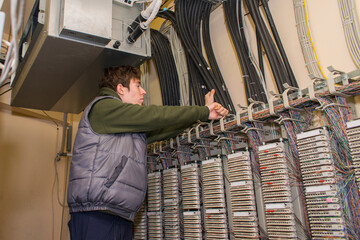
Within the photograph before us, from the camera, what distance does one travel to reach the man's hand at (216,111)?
146 centimetres

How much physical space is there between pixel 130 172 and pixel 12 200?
1.50 metres

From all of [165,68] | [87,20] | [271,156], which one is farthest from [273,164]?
[165,68]

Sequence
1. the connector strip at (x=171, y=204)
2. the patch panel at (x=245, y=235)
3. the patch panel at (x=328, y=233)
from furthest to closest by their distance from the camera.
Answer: the connector strip at (x=171, y=204)
the patch panel at (x=245, y=235)
the patch panel at (x=328, y=233)

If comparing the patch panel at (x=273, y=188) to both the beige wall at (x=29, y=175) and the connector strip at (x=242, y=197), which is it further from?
the beige wall at (x=29, y=175)

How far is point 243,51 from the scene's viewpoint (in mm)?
1595

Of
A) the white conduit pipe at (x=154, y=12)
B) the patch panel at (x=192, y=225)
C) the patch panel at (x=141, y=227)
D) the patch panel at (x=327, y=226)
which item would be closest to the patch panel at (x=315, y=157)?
the patch panel at (x=327, y=226)

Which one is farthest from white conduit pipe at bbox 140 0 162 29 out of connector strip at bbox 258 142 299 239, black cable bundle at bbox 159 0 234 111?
connector strip at bbox 258 142 299 239

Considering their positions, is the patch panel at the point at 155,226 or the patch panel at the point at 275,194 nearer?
the patch panel at the point at 275,194

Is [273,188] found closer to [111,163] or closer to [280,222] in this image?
[280,222]

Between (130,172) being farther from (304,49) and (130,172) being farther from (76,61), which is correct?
(304,49)

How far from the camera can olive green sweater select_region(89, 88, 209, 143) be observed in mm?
1353

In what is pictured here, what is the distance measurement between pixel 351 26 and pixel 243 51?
538 millimetres

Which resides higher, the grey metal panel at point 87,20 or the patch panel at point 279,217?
the grey metal panel at point 87,20

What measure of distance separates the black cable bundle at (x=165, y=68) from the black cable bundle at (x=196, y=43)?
0.22 meters
